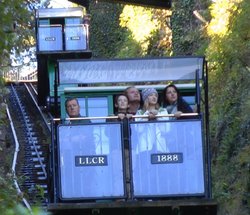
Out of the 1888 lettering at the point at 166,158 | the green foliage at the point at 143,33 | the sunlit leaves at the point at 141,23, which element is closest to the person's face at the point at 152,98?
the 1888 lettering at the point at 166,158

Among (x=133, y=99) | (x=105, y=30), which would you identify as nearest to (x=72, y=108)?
(x=133, y=99)

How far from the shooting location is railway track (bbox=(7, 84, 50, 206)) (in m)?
15.6

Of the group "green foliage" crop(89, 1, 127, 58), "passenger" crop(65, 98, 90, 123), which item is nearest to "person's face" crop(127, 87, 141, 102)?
"passenger" crop(65, 98, 90, 123)

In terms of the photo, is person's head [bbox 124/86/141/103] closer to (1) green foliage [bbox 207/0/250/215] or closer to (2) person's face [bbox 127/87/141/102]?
(2) person's face [bbox 127/87/141/102]

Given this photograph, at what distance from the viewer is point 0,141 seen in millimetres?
22016

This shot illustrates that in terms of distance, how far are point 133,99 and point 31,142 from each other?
46.9 feet

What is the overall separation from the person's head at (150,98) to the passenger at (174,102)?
172 mm

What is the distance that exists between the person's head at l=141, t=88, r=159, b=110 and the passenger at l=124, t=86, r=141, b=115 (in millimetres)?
73

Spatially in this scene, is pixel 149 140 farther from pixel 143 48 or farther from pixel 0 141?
pixel 143 48

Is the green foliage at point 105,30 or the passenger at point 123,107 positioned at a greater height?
the green foliage at point 105,30

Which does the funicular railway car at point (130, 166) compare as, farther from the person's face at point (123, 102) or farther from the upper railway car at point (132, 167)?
the person's face at point (123, 102)

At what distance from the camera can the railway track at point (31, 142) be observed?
51.2 ft

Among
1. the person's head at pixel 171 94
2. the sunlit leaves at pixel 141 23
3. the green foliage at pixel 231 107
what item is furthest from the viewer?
the sunlit leaves at pixel 141 23

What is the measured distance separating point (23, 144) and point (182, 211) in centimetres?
1474
